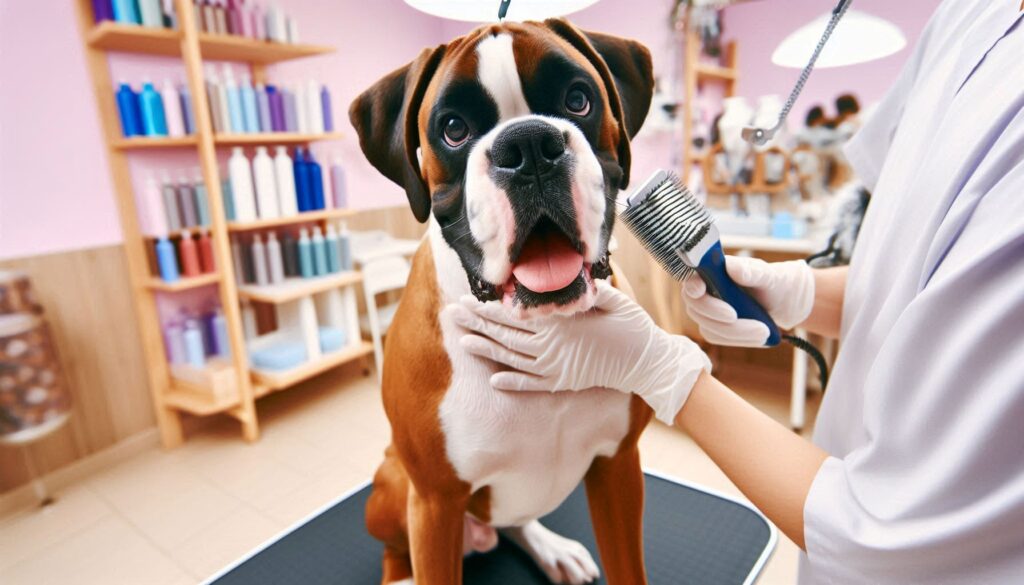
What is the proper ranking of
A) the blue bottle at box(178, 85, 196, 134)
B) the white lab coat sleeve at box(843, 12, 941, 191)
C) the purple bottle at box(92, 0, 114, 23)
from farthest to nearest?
1. the blue bottle at box(178, 85, 196, 134)
2. the purple bottle at box(92, 0, 114, 23)
3. the white lab coat sleeve at box(843, 12, 941, 191)

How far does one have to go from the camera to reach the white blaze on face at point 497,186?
639mm

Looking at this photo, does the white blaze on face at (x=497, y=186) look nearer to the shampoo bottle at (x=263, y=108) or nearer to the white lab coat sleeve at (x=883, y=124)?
the white lab coat sleeve at (x=883, y=124)

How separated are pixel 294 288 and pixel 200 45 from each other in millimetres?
1164

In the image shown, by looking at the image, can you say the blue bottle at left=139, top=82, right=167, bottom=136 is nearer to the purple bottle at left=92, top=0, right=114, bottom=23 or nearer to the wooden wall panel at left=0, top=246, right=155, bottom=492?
the purple bottle at left=92, top=0, right=114, bottom=23

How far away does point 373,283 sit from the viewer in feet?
10.3

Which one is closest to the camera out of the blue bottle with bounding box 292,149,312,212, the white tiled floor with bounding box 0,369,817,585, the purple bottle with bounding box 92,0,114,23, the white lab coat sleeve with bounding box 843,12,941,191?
the white lab coat sleeve with bounding box 843,12,941,191

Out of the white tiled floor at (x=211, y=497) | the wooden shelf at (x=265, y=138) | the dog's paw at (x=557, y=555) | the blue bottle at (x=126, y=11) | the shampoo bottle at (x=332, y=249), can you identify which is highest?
the blue bottle at (x=126, y=11)

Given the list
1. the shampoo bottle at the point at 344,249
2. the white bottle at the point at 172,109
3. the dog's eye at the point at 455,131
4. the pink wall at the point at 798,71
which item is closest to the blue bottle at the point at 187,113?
the white bottle at the point at 172,109

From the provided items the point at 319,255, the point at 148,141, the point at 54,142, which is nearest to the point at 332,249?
the point at 319,255

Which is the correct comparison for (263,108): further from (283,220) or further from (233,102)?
(283,220)

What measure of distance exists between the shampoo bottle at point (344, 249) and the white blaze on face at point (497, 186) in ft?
8.19

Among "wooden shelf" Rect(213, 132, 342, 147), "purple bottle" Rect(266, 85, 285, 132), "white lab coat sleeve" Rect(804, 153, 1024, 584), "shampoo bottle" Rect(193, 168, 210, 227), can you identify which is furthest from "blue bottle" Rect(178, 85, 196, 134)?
"white lab coat sleeve" Rect(804, 153, 1024, 584)

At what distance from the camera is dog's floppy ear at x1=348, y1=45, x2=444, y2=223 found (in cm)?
78

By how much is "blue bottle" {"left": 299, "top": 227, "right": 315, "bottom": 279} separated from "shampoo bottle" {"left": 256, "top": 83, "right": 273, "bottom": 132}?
53 cm
